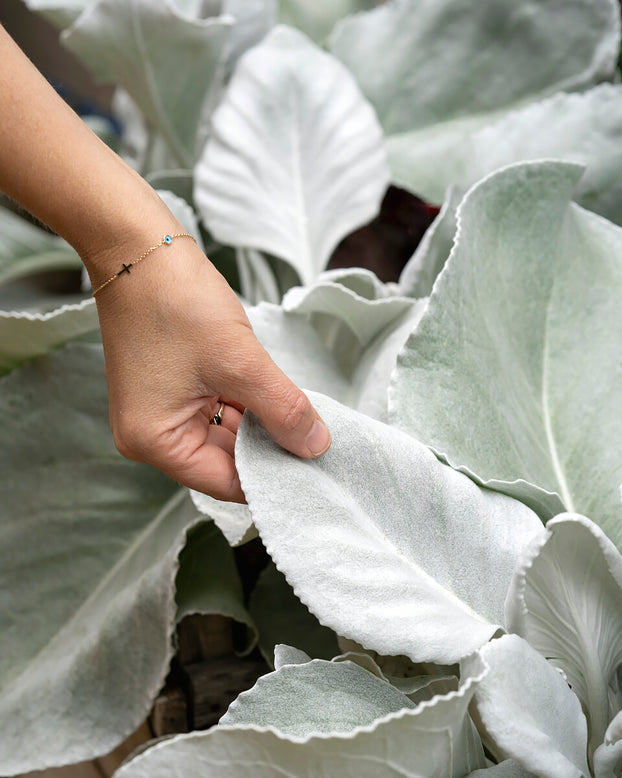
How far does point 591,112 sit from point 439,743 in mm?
536

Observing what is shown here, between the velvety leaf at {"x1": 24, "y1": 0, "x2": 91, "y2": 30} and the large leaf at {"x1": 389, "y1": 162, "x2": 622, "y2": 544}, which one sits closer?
the large leaf at {"x1": 389, "y1": 162, "x2": 622, "y2": 544}

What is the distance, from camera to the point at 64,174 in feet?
1.31

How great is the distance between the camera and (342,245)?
32.2 inches

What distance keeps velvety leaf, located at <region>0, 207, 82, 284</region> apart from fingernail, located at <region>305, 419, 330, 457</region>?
578mm

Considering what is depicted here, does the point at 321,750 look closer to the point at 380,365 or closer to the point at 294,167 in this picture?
the point at 380,365

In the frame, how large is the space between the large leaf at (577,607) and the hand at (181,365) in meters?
0.11

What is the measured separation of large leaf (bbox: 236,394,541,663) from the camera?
343 mm

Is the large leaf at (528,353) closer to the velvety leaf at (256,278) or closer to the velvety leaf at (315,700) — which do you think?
the velvety leaf at (315,700)

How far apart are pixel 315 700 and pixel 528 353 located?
0.86ft

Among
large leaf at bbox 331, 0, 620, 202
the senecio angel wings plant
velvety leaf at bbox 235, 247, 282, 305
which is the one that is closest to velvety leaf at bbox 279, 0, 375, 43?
the senecio angel wings plant

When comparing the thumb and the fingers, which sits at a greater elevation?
the thumb

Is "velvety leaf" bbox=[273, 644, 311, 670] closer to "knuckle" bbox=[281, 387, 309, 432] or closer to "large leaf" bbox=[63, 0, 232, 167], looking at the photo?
"knuckle" bbox=[281, 387, 309, 432]

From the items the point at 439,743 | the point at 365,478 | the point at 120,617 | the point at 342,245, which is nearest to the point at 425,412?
the point at 365,478

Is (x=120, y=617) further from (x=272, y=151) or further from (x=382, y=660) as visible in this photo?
(x=272, y=151)
